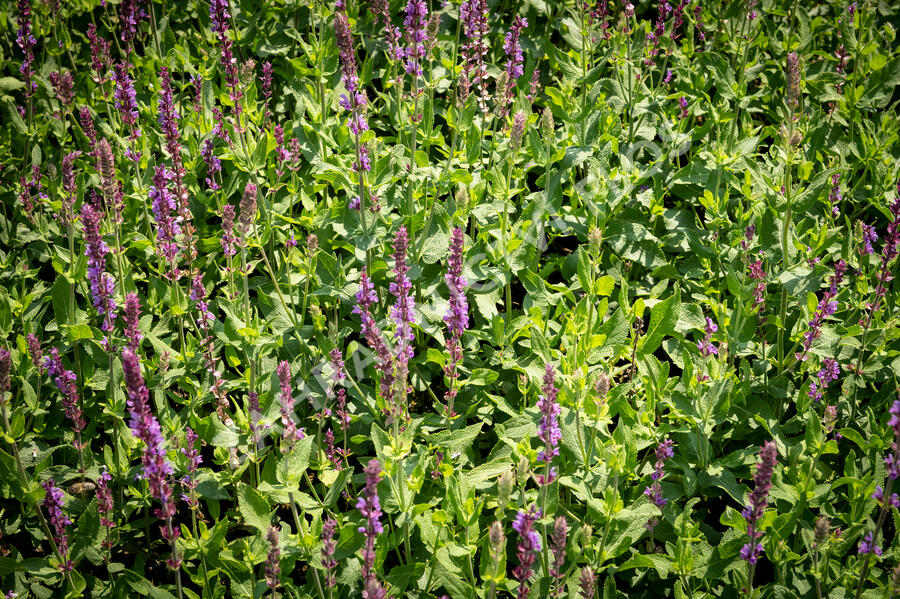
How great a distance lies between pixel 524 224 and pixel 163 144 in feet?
7.72

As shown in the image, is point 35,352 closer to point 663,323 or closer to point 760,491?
point 663,323

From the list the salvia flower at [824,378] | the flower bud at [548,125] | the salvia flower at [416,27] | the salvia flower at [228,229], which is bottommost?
the salvia flower at [824,378]

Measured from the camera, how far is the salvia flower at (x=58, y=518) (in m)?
3.30

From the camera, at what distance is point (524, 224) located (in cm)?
396

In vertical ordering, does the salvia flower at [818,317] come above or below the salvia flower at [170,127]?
below

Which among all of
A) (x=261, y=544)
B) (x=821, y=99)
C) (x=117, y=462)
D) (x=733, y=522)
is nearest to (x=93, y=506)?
(x=117, y=462)

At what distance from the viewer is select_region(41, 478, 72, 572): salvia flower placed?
3.30 meters

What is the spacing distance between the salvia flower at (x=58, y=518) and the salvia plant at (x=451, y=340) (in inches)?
0.7

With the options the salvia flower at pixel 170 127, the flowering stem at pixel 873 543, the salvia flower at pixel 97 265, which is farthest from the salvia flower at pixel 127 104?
the flowering stem at pixel 873 543

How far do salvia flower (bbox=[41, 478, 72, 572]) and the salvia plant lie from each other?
2cm

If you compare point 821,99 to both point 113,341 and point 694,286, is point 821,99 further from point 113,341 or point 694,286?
point 113,341

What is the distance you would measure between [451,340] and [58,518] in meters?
1.87

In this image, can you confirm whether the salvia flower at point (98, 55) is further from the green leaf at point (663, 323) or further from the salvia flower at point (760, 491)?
the salvia flower at point (760, 491)

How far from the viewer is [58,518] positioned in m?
3.34
